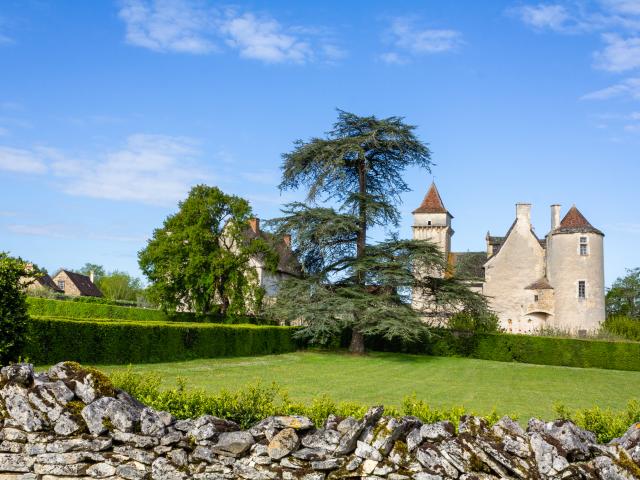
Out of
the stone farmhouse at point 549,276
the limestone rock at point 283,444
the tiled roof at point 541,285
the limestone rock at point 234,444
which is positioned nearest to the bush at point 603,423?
the limestone rock at point 283,444

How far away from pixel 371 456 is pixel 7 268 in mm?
6802

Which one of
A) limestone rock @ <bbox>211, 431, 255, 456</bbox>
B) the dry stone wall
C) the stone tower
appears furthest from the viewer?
the stone tower

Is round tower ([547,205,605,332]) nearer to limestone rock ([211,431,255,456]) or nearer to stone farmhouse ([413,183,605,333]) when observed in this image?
stone farmhouse ([413,183,605,333])

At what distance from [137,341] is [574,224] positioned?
3120 cm

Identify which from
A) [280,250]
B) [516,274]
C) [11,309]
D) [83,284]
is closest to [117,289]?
[83,284]

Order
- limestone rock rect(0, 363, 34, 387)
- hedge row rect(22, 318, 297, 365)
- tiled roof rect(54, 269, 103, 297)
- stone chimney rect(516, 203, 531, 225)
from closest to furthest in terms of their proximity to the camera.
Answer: limestone rock rect(0, 363, 34, 387), hedge row rect(22, 318, 297, 365), stone chimney rect(516, 203, 531, 225), tiled roof rect(54, 269, 103, 297)

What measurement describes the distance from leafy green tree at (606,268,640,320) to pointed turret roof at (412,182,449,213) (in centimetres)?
2464

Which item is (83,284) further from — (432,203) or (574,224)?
(574,224)

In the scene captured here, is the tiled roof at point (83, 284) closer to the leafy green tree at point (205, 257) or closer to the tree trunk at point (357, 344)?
the leafy green tree at point (205, 257)

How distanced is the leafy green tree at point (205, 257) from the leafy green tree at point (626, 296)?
4136 centimetres

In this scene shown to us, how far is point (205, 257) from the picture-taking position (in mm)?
39250

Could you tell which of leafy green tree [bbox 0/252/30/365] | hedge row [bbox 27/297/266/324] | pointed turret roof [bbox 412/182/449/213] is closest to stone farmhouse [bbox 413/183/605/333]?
pointed turret roof [bbox 412/182/449/213]

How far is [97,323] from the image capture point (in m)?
19.5

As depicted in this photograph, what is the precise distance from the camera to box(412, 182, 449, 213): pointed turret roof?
50875mm
